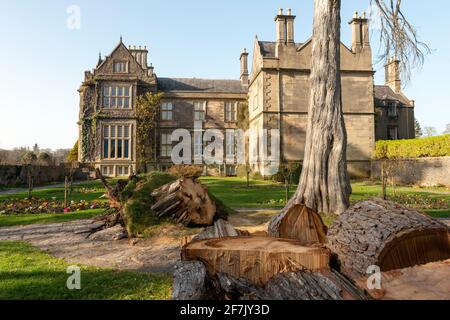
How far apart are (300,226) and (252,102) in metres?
24.8

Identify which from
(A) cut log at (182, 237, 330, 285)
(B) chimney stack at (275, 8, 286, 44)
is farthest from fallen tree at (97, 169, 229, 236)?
(B) chimney stack at (275, 8, 286, 44)

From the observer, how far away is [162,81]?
32.7m

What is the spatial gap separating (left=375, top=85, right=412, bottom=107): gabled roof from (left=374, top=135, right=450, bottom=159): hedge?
41.5ft

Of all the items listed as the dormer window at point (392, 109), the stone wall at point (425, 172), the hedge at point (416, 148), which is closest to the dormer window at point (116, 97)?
the hedge at point (416, 148)

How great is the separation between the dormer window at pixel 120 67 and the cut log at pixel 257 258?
28.2 metres

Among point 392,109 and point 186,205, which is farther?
point 392,109

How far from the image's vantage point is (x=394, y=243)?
2.82 metres

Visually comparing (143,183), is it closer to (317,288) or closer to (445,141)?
(317,288)

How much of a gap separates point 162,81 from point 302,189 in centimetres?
2837

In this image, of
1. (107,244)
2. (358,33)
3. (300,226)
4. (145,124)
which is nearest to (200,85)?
(145,124)

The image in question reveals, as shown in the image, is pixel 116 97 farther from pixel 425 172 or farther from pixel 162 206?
pixel 425 172

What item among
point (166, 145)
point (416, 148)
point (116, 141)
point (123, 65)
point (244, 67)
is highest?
point (244, 67)

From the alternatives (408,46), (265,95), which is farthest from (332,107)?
(265,95)

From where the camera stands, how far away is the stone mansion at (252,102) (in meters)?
23.9
